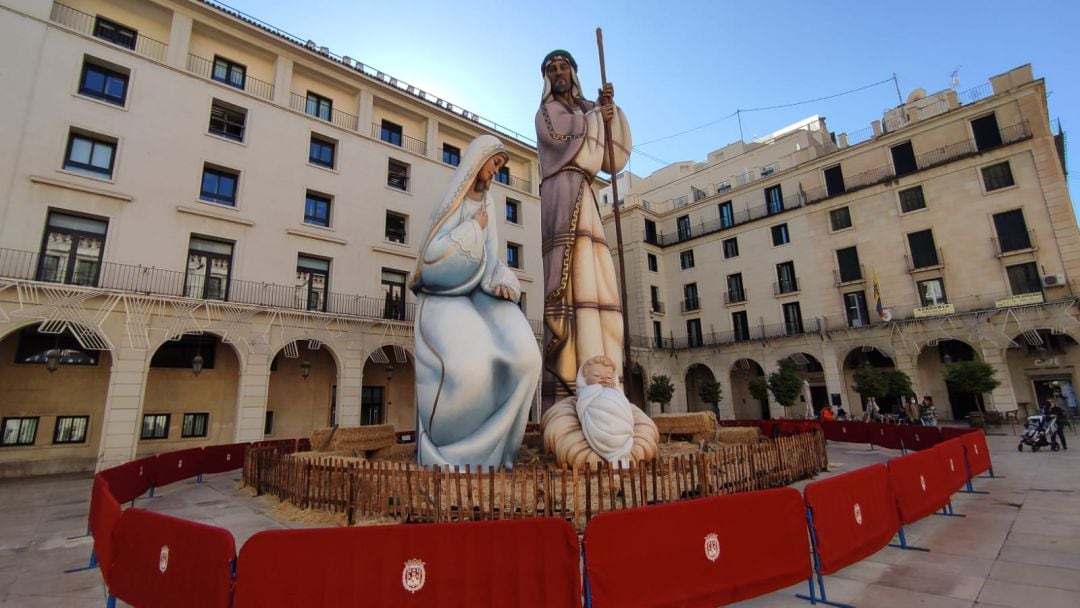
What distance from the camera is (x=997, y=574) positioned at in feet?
15.0

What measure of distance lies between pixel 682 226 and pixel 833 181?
33.7 feet

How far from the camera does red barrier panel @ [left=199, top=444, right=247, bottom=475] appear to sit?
12.4 m

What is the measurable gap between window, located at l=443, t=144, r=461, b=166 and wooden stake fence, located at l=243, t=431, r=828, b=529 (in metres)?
20.0

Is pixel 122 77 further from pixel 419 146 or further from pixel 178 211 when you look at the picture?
pixel 419 146

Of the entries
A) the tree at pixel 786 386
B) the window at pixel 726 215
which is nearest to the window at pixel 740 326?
the tree at pixel 786 386

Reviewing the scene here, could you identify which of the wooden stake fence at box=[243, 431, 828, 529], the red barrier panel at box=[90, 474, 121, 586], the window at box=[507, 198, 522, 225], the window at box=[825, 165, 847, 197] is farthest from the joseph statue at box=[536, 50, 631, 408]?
the window at box=[825, 165, 847, 197]

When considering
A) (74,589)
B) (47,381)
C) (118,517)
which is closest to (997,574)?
(118,517)

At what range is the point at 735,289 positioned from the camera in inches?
1300

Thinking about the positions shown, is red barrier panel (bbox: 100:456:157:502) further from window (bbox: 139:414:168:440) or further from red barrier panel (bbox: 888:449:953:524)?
red barrier panel (bbox: 888:449:953:524)

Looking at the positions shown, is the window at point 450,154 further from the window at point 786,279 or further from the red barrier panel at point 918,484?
the red barrier panel at point 918,484

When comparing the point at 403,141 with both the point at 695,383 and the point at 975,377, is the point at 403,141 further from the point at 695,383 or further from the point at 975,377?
the point at 975,377

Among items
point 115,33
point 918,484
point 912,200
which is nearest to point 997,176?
point 912,200

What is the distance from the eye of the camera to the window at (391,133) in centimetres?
2338

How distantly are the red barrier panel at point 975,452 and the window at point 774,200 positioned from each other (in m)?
25.2
